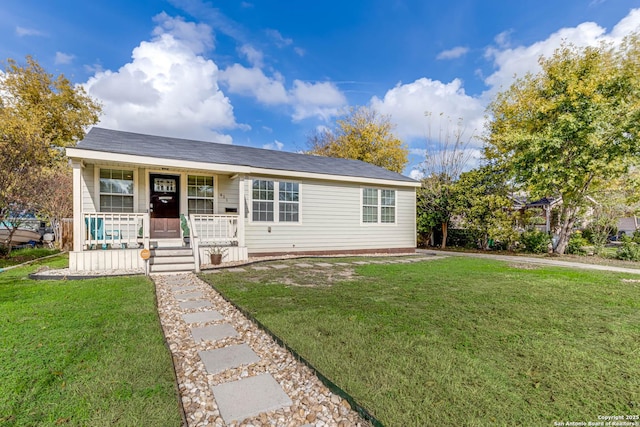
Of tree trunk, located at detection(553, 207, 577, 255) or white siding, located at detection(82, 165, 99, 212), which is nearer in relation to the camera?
white siding, located at detection(82, 165, 99, 212)

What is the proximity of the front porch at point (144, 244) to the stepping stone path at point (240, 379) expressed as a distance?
339 cm

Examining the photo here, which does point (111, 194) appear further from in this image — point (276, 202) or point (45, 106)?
point (45, 106)

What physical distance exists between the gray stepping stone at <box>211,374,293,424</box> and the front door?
7.31 meters

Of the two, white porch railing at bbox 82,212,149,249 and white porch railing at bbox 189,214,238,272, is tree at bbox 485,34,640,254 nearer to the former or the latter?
white porch railing at bbox 189,214,238,272

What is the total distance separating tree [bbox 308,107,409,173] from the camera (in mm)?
23906

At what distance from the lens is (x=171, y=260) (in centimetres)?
677

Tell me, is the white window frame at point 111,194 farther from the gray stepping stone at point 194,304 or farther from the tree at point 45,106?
the tree at point 45,106

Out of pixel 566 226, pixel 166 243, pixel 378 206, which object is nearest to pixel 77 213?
pixel 166 243

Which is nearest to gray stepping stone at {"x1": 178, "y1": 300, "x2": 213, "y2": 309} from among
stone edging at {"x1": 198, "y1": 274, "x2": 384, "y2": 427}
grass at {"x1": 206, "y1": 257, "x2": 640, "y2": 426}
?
grass at {"x1": 206, "y1": 257, "x2": 640, "y2": 426}

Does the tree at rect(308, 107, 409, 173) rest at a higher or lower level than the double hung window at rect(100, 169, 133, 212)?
higher

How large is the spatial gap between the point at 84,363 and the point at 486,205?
43.7 feet

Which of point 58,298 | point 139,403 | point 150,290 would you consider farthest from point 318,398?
point 58,298

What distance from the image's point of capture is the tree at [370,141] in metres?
23.9

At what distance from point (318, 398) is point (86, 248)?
699cm
